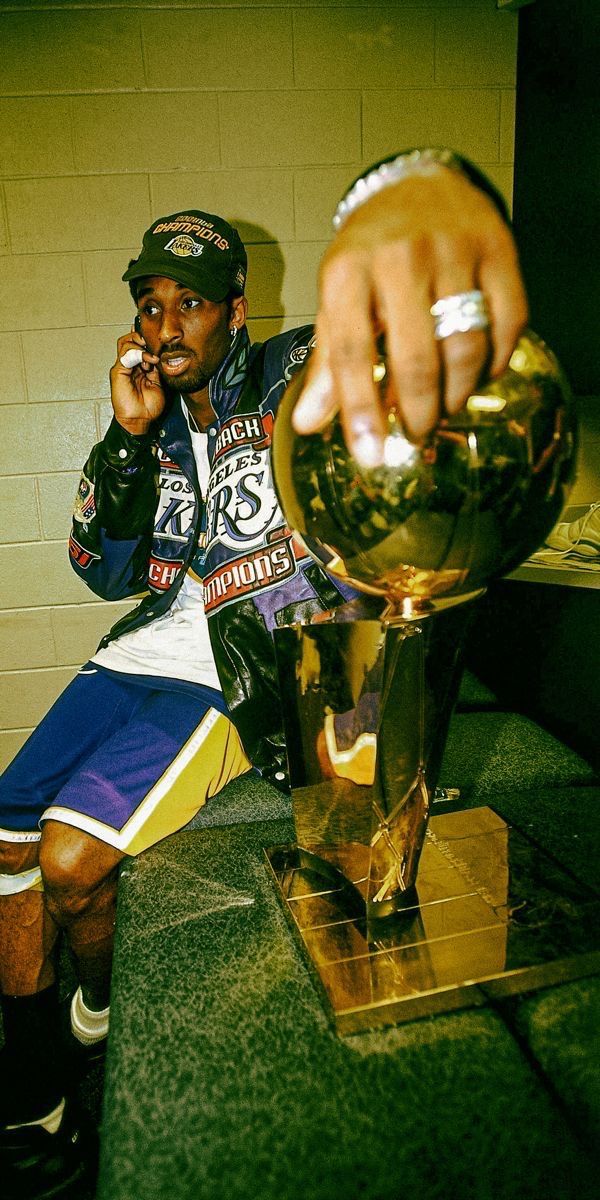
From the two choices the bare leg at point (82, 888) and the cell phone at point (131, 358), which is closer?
the bare leg at point (82, 888)

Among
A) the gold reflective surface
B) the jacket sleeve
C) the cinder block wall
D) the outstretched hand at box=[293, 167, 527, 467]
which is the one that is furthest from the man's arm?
the outstretched hand at box=[293, 167, 527, 467]

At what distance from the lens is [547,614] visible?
4.78ft

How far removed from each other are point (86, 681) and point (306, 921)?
2.79 ft

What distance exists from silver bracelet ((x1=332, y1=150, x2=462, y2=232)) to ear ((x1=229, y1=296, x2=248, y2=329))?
1116 millimetres

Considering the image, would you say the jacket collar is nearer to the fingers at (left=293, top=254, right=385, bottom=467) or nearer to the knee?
the knee

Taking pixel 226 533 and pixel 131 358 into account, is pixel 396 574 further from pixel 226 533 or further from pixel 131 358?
pixel 131 358

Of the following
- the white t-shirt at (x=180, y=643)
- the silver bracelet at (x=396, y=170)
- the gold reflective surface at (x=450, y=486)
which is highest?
the silver bracelet at (x=396, y=170)

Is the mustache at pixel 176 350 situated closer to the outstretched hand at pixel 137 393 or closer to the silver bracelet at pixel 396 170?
the outstretched hand at pixel 137 393

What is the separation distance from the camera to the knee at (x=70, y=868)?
3.37 feet

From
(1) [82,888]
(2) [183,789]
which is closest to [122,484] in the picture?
(2) [183,789]

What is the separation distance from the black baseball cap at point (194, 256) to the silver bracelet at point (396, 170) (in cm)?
107

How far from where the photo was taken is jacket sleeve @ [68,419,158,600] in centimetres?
144

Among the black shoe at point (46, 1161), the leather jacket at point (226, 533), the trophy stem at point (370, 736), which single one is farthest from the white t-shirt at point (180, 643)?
the black shoe at point (46, 1161)

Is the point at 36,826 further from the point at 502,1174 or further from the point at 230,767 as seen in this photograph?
the point at 502,1174
